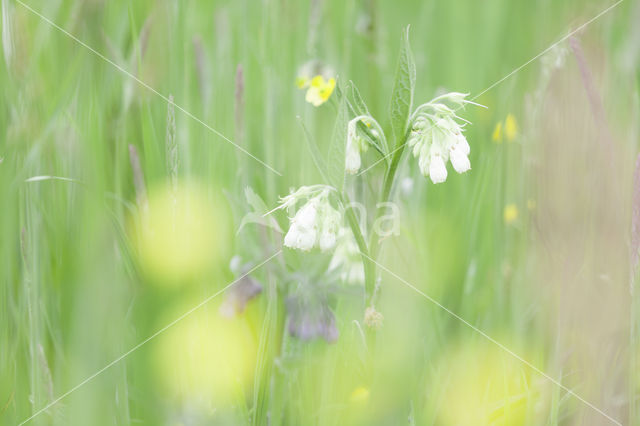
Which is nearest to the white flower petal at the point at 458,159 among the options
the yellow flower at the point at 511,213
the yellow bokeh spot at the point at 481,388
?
the yellow bokeh spot at the point at 481,388

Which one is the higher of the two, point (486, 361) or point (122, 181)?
point (122, 181)

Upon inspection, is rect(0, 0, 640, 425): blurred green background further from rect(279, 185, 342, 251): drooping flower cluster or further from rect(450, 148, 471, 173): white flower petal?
rect(450, 148, 471, 173): white flower petal

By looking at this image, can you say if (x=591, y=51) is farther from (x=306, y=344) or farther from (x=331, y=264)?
(x=306, y=344)

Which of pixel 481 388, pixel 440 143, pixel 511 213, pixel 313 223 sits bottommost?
pixel 481 388

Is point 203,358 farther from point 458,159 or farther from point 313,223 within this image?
point 458,159

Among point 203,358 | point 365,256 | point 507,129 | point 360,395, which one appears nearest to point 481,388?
point 360,395

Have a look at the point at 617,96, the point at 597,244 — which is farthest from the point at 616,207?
the point at 617,96

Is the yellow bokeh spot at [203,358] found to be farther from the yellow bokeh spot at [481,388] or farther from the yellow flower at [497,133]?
the yellow flower at [497,133]
